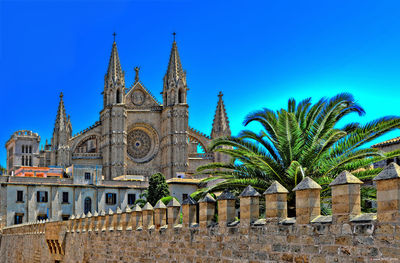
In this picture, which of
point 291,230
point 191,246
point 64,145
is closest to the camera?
point 291,230

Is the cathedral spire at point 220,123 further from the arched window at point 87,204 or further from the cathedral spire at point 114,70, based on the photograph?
the arched window at point 87,204

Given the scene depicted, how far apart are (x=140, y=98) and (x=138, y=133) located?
487 cm

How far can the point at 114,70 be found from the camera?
7569cm

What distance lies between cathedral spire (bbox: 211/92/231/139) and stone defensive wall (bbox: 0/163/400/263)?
2198 inches

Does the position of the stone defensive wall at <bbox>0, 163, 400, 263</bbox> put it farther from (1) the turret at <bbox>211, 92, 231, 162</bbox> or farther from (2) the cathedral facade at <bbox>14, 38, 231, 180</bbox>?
(1) the turret at <bbox>211, 92, 231, 162</bbox>

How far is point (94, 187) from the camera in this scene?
55312 millimetres

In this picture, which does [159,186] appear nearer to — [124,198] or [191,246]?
[124,198]

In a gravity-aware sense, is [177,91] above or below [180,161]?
above

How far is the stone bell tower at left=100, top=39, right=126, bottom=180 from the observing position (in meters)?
69.4

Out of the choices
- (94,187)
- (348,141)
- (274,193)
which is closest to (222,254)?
(274,193)

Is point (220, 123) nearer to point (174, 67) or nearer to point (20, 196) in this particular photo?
point (174, 67)

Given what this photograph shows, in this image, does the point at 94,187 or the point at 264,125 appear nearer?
the point at 264,125

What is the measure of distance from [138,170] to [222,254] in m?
61.1

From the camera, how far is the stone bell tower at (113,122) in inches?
2731
